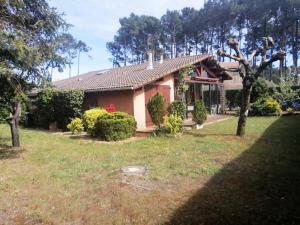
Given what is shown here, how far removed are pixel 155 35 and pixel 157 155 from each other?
38072 mm

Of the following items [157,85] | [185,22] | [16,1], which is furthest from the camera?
[185,22]

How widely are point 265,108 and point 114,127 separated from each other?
12.2 metres

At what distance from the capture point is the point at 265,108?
774 inches

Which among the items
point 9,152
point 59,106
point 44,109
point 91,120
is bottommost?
point 9,152

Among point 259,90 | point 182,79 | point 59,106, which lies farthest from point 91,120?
point 259,90

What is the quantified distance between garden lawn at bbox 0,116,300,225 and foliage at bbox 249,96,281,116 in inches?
383

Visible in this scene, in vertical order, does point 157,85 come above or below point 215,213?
above

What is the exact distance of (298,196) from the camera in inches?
200

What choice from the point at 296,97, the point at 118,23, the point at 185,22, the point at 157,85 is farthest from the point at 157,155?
the point at 118,23

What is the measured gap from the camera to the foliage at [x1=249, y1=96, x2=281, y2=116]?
63.9ft

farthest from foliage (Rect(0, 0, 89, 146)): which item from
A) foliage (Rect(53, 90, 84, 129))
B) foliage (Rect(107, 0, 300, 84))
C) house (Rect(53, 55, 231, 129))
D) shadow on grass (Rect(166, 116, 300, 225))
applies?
foliage (Rect(107, 0, 300, 84))

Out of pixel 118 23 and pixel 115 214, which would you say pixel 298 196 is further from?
pixel 118 23

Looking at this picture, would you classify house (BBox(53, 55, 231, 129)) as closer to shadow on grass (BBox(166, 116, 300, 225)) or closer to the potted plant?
the potted plant

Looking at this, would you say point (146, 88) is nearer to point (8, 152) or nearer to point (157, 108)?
point (157, 108)
